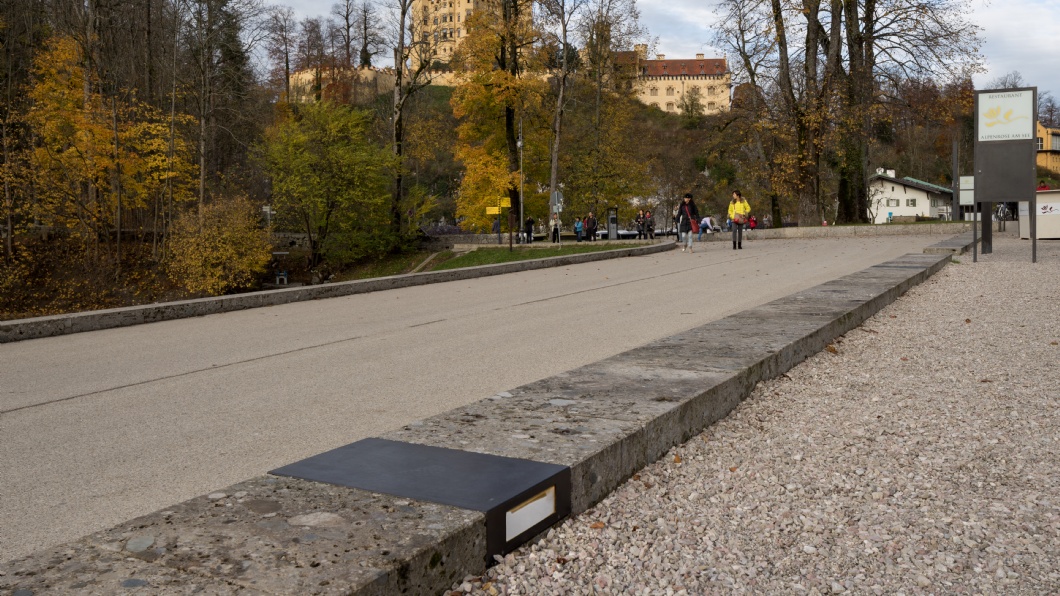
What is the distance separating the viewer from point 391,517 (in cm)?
291

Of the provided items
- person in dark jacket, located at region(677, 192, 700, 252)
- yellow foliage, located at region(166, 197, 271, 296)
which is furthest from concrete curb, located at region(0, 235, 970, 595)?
yellow foliage, located at region(166, 197, 271, 296)

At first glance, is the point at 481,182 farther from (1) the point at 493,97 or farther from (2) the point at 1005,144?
(2) the point at 1005,144

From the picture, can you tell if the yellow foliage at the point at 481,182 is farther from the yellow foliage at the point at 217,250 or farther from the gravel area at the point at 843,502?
the gravel area at the point at 843,502

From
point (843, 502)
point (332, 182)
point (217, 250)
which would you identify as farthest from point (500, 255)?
point (843, 502)

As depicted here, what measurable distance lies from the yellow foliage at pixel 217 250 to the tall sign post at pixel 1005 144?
98.1ft

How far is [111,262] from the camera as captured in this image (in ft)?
128

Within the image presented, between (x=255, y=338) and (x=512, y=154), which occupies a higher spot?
(x=512, y=154)

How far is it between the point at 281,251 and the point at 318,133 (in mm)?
7088

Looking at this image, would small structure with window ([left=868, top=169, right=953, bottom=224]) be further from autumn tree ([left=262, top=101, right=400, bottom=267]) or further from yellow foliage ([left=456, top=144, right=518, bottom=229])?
autumn tree ([left=262, top=101, right=400, bottom=267])

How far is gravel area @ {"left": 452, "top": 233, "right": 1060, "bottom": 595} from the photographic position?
314 centimetres

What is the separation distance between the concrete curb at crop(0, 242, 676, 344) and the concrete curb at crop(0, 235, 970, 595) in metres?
8.06

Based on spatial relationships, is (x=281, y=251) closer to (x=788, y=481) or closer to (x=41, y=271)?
(x=41, y=271)

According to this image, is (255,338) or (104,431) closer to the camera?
(104,431)

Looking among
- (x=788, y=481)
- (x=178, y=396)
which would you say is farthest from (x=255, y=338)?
(x=788, y=481)
